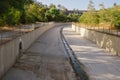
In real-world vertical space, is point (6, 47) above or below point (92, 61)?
above

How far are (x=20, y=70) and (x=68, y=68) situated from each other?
11.1 ft

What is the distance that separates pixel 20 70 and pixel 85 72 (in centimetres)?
394

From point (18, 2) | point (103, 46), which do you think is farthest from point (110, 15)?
point (18, 2)

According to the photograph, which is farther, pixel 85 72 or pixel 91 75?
pixel 85 72

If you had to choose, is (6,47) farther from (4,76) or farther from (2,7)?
(2,7)

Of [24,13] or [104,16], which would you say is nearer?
[24,13]

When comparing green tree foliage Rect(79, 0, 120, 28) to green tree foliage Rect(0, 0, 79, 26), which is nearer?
green tree foliage Rect(0, 0, 79, 26)

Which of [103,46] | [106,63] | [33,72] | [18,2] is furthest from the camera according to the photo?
[103,46]

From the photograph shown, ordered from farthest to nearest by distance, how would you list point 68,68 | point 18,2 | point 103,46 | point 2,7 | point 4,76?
point 103,46, point 18,2, point 2,7, point 68,68, point 4,76

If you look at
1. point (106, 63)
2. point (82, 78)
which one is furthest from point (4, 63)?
point (106, 63)

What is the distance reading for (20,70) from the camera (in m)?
21.6

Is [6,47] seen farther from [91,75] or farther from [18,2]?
[18,2]

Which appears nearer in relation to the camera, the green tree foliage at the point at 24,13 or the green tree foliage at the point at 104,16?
the green tree foliage at the point at 24,13

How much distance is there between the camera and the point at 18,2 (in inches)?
1266
